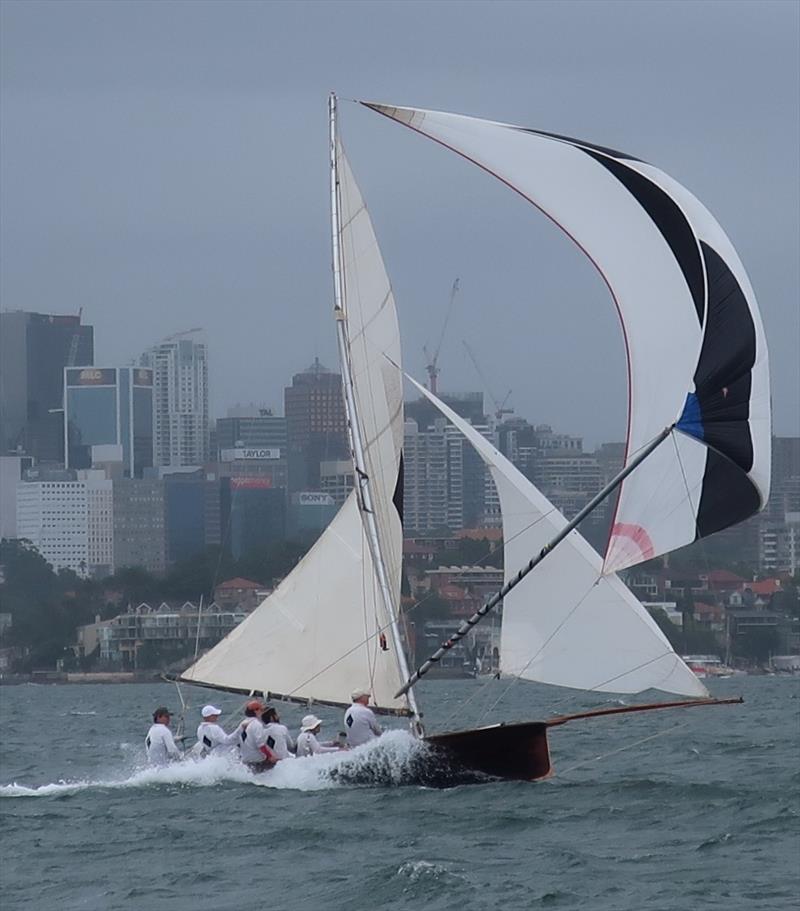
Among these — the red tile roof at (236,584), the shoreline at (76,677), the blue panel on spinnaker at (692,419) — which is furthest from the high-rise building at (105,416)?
the blue panel on spinnaker at (692,419)

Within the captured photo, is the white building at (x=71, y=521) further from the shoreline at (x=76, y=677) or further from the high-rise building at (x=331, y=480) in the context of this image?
the shoreline at (x=76, y=677)

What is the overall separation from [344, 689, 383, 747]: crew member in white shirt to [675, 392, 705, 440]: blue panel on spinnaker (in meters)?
4.70

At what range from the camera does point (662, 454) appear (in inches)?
775

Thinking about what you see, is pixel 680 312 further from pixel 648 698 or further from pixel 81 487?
pixel 81 487

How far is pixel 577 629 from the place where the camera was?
819 inches

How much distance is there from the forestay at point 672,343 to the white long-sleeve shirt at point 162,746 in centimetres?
569

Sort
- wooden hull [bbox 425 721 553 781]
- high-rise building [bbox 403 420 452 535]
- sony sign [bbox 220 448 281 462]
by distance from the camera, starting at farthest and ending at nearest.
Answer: sony sign [bbox 220 448 281 462] → high-rise building [bbox 403 420 452 535] → wooden hull [bbox 425 721 553 781]

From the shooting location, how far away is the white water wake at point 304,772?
72.1 feet

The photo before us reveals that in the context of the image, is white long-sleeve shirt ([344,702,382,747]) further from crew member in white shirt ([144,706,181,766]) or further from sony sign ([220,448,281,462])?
sony sign ([220,448,281,462])

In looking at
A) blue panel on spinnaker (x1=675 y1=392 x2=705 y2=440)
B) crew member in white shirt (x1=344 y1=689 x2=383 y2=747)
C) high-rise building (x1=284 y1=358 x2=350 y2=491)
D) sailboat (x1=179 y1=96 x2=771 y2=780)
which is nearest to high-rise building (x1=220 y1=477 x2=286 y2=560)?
high-rise building (x1=284 y1=358 x2=350 y2=491)

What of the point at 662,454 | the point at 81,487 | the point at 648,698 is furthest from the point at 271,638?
the point at 81,487

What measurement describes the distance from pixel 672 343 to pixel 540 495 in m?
2.69

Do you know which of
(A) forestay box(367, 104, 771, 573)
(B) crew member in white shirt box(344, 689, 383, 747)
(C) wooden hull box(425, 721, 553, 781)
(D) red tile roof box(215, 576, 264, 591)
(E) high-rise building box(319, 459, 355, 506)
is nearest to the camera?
(A) forestay box(367, 104, 771, 573)

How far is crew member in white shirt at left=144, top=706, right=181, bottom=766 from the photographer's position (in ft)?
76.7
